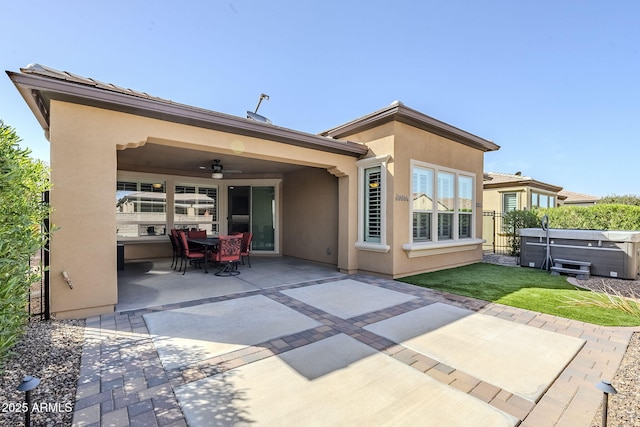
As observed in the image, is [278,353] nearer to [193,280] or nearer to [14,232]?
[14,232]

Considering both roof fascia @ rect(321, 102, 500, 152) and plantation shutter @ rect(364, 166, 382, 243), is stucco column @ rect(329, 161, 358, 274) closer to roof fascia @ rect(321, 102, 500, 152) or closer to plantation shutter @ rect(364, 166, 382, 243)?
plantation shutter @ rect(364, 166, 382, 243)

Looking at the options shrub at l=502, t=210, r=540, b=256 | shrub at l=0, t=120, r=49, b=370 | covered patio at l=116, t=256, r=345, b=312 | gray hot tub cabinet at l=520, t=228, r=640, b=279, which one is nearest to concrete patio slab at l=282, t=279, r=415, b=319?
covered patio at l=116, t=256, r=345, b=312

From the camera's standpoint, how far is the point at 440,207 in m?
8.49

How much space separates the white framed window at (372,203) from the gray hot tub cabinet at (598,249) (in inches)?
205

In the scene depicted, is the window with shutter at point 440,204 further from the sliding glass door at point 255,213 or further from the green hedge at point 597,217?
the sliding glass door at point 255,213

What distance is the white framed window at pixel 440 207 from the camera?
25.8 feet

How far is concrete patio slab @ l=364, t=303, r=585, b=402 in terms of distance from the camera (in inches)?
111

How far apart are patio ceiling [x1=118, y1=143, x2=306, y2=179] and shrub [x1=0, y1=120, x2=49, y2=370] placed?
3910mm

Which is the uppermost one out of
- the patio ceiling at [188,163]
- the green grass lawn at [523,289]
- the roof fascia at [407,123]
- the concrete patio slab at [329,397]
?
the roof fascia at [407,123]

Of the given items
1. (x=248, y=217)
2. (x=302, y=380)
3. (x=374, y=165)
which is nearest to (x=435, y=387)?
(x=302, y=380)

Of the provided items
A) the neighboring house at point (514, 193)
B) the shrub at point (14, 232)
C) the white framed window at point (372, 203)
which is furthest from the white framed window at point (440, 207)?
the neighboring house at point (514, 193)


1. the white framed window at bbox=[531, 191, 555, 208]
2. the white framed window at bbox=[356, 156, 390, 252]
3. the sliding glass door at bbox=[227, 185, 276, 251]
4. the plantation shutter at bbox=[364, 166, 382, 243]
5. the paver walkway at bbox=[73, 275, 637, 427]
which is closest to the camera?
the paver walkway at bbox=[73, 275, 637, 427]

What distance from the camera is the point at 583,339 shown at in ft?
12.1

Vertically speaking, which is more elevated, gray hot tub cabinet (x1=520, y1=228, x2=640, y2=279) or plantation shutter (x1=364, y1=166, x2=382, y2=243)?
plantation shutter (x1=364, y1=166, x2=382, y2=243)
